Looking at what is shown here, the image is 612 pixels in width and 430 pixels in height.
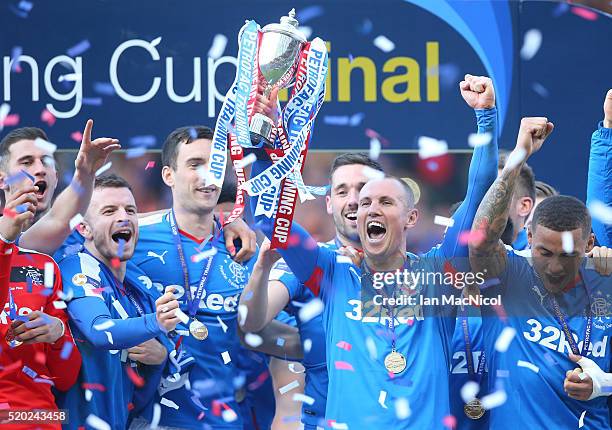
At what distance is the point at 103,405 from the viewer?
5523 mm

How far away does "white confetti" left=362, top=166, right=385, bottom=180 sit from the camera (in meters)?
5.54

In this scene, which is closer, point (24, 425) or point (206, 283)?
point (24, 425)

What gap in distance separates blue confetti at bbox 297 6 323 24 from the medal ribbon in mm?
1046

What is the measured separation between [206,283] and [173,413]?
0.60 metres

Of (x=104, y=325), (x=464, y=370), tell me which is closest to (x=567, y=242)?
(x=464, y=370)

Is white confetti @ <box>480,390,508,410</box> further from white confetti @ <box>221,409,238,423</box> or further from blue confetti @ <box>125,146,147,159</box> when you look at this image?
blue confetti @ <box>125,146,147,159</box>

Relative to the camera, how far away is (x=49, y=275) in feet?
17.9

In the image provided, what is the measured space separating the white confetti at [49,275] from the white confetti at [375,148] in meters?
1.48

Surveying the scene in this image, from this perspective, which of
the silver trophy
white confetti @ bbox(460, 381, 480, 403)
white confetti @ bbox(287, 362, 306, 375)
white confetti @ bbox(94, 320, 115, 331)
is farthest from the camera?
white confetti @ bbox(287, 362, 306, 375)

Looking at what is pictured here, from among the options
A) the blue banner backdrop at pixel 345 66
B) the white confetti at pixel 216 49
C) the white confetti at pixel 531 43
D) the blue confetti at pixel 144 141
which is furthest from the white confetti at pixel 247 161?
the white confetti at pixel 531 43

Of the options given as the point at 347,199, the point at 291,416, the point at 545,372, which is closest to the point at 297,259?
the point at 347,199

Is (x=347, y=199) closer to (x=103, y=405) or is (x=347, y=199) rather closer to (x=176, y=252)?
(x=176, y=252)

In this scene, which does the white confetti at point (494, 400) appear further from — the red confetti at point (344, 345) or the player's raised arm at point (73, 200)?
the player's raised arm at point (73, 200)

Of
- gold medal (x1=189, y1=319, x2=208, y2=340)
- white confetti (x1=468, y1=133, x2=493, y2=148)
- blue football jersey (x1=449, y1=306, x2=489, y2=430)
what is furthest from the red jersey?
white confetti (x1=468, y1=133, x2=493, y2=148)
